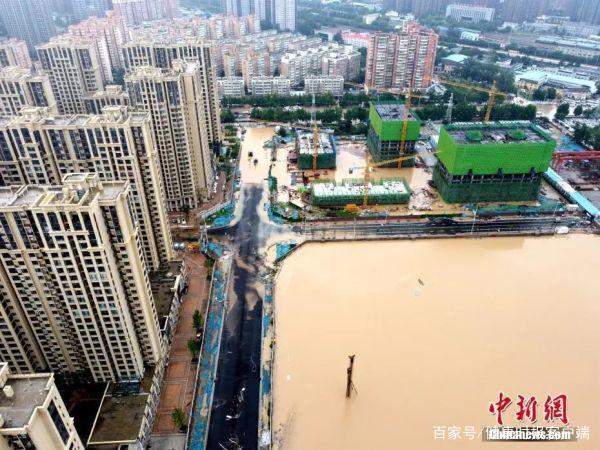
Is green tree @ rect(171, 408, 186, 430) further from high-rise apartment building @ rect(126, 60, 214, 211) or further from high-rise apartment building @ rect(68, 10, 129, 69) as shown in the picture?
high-rise apartment building @ rect(68, 10, 129, 69)

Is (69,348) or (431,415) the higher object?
(69,348)

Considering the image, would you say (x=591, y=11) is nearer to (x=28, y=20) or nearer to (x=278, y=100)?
(x=278, y=100)

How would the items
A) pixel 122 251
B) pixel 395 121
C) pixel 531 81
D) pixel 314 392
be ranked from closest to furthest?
pixel 122 251, pixel 314 392, pixel 395 121, pixel 531 81

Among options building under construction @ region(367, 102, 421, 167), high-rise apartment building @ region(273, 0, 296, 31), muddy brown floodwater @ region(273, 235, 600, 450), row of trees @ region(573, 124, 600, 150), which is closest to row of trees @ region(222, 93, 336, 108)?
building under construction @ region(367, 102, 421, 167)

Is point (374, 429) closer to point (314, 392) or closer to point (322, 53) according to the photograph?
point (314, 392)

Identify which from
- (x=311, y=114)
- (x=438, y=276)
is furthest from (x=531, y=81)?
(x=438, y=276)

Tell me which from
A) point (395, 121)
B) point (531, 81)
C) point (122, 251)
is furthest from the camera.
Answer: point (531, 81)
